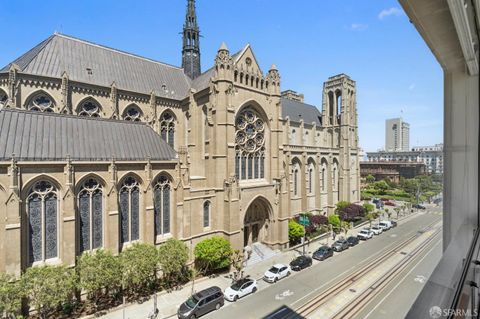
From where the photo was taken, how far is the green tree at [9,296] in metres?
11.5

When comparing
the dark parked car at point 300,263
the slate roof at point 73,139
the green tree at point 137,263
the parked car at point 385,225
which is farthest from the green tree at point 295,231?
the slate roof at point 73,139

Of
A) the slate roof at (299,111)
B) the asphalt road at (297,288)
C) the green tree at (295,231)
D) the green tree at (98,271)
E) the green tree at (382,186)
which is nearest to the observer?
the green tree at (98,271)

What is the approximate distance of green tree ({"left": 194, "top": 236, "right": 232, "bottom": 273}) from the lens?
19.7 metres

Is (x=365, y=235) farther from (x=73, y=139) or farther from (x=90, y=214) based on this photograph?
(x=73, y=139)

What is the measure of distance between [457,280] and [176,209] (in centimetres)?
1979

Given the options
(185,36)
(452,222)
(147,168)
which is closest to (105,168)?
(147,168)

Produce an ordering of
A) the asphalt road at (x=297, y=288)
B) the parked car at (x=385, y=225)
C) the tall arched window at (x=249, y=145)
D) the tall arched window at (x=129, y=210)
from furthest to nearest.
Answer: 1. the parked car at (x=385, y=225)
2. the tall arched window at (x=249, y=145)
3. the tall arched window at (x=129, y=210)
4. the asphalt road at (x=297, y=288)

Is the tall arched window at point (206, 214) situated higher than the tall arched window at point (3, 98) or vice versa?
the tall arched window at point (3, 98)

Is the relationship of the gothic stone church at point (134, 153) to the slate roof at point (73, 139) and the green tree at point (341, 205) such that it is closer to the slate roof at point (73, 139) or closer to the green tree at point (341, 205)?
the slate roof at point (73, 139)

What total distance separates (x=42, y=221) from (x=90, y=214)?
260cm

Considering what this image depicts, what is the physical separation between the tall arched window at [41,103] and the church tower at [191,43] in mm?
18348

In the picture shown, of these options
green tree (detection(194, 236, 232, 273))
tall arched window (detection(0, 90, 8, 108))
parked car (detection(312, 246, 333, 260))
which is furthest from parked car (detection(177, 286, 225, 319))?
tall arched window (detection(0, 90, 8, 108))

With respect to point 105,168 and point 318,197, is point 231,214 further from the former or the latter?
point 318,197

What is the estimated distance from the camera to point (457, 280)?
1.98 meters
